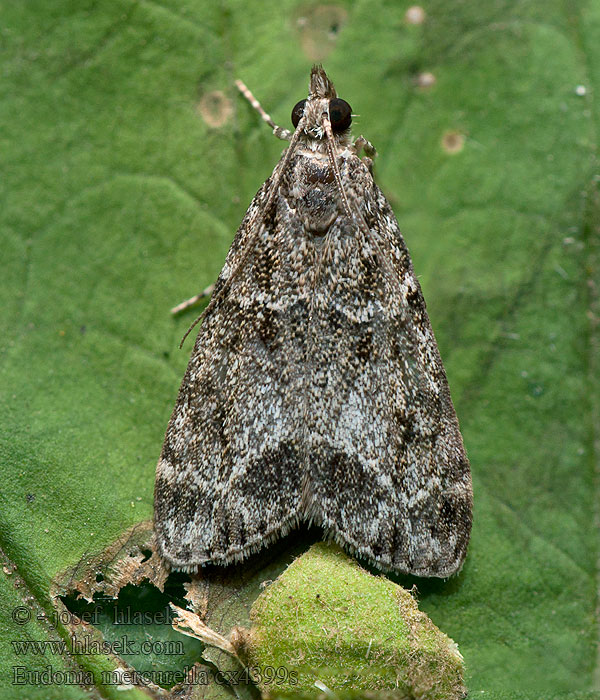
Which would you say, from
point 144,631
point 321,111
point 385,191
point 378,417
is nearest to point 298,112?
point 321,111

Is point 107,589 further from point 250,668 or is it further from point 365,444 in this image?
point 365,444

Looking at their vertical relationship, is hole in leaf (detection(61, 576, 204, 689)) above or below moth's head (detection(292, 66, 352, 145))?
below

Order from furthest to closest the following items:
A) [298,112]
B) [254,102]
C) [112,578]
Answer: [254,102]
[298,112]
[112,578]

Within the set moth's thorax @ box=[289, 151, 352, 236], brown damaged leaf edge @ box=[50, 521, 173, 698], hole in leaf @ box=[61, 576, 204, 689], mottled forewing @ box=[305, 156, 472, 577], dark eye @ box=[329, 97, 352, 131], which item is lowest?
hole in leaf @ box=[61, 576, 204, 689]

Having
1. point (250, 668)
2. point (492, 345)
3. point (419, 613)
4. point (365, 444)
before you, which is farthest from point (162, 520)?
point (492, 345)

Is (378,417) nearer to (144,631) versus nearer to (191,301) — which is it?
(191,301)

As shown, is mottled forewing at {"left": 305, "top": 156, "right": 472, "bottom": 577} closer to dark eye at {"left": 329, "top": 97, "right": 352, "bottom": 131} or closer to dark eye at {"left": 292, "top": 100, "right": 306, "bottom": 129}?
dark eye at {"left": 329, "top": 97, "right": 352, "bottom": 131}

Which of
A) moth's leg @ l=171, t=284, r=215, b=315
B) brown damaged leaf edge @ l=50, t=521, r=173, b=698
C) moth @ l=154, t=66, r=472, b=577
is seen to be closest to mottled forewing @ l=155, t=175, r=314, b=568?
moth @ l=154, t=66, r=472, b=577
